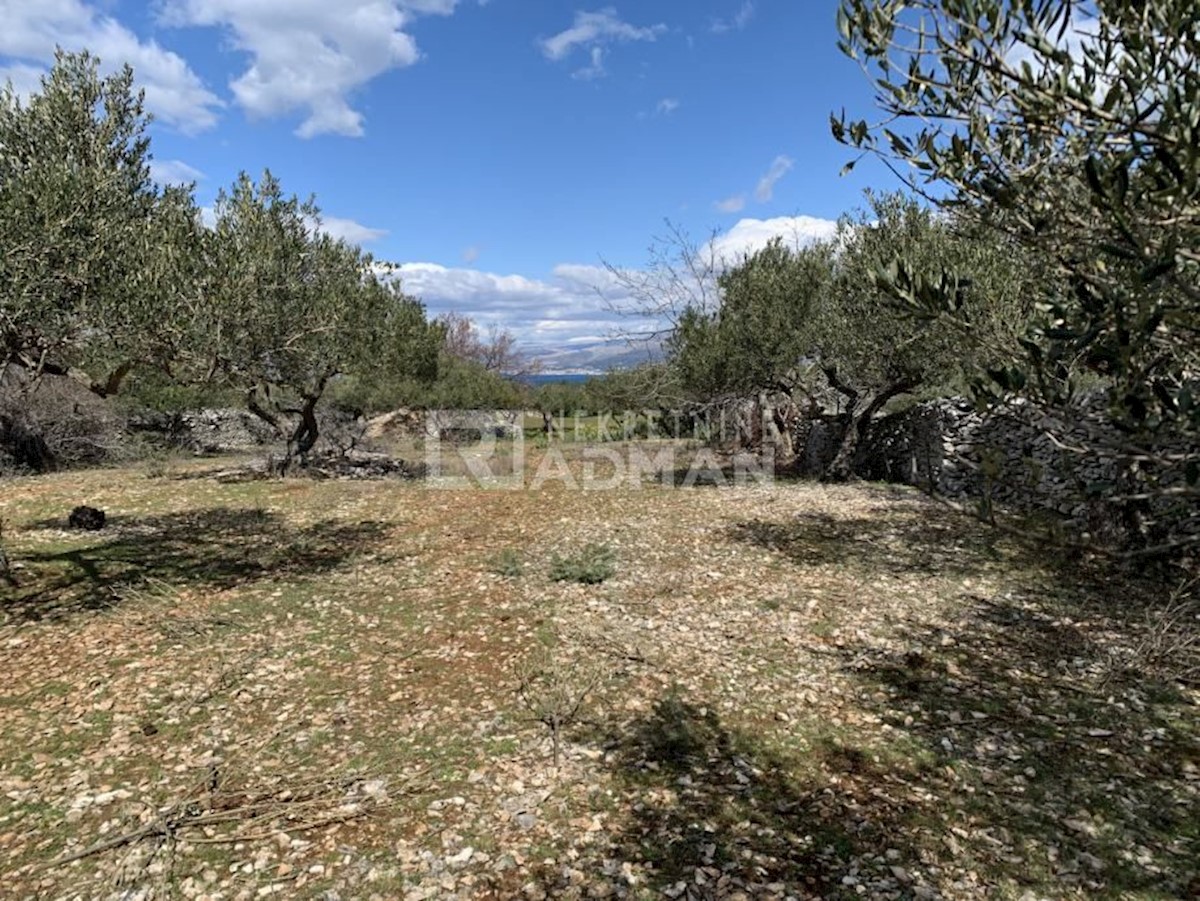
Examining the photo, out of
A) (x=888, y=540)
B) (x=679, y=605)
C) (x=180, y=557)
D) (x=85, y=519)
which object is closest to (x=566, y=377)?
(x=85, y=519)

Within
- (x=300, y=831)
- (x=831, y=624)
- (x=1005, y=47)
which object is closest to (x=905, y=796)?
(x=831, y=624)

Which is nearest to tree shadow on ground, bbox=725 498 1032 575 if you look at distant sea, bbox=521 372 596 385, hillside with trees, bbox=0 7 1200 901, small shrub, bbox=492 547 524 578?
hillside with trees, bbox=0 7 1200 901

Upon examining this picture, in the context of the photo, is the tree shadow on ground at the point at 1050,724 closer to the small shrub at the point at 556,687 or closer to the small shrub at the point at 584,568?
the small shrub at the point at 556,687

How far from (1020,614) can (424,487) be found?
1568 centimetres

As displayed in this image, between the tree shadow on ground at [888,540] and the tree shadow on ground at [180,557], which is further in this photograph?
the tree shadow on ground at [888,540]

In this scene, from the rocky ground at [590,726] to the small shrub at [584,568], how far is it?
102 mm

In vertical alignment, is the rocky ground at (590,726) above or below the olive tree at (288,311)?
below

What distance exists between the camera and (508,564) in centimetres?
1161

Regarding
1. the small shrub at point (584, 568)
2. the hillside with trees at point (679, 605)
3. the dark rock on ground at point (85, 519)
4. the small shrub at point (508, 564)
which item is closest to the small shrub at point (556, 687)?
the hillside with trees at point (679, 605)

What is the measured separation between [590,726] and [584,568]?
4.70m

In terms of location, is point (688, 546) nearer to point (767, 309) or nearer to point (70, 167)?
point (767, 309)

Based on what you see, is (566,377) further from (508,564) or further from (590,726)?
(590,726)

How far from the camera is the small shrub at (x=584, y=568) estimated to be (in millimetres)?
11031

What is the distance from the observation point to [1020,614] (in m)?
9.36
